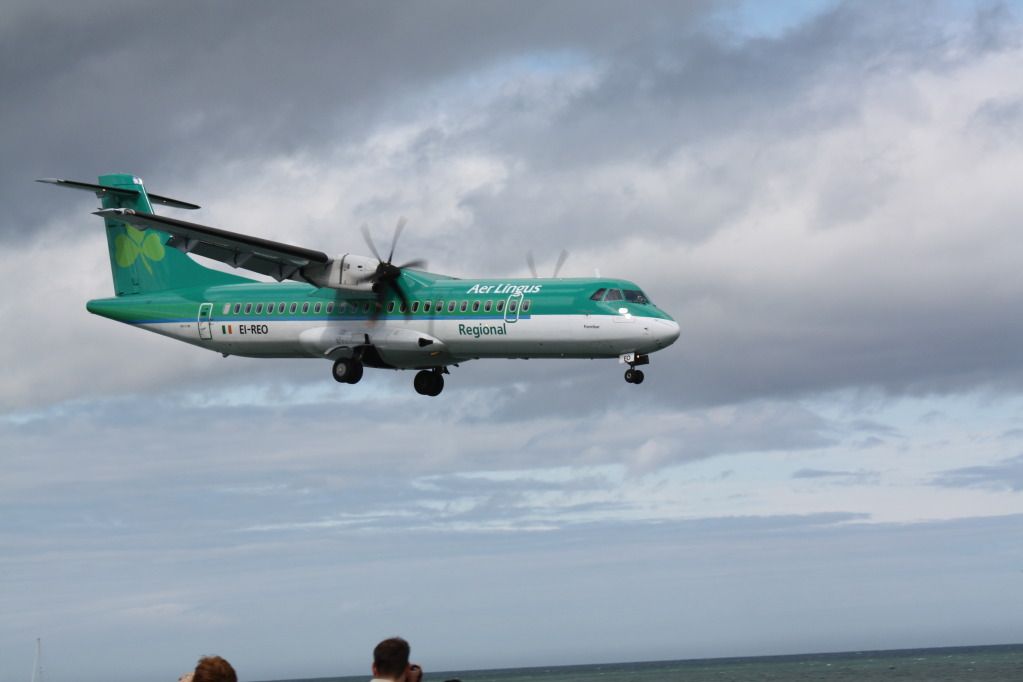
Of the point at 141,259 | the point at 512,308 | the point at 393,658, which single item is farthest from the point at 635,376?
the point at 393,658

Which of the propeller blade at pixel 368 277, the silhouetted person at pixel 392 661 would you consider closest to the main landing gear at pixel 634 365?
the propeller blade at pixel 368 277

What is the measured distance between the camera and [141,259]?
44.4 meters

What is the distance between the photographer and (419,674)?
8.27 m

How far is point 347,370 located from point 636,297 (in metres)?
8.75

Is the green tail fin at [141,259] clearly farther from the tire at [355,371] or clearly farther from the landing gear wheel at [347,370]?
the tire at [355,371]

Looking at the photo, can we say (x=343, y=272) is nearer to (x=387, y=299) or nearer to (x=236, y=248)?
(x=387, y=299)

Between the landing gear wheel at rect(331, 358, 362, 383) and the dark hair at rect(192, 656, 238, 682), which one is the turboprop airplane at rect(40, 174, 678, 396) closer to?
the landing gear wheel at rect(331, 358, 362, 383)

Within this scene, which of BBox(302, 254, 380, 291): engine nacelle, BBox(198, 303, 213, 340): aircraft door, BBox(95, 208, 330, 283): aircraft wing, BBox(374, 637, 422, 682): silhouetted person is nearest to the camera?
BBox(374, 637, 422, 682): silhouetted person

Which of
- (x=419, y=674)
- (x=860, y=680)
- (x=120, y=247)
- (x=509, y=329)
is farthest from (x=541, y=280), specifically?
(x=860, y=680)

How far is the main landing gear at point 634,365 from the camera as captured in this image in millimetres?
34000

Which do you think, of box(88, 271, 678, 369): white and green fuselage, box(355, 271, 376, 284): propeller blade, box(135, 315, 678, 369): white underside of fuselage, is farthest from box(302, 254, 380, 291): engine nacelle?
box(135, 315, 678, 369): white underside of fuselage

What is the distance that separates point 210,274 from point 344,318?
266 inches

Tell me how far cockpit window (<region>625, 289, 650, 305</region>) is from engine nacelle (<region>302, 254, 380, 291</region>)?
7780mm

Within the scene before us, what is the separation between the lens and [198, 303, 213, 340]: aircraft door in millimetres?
40750
